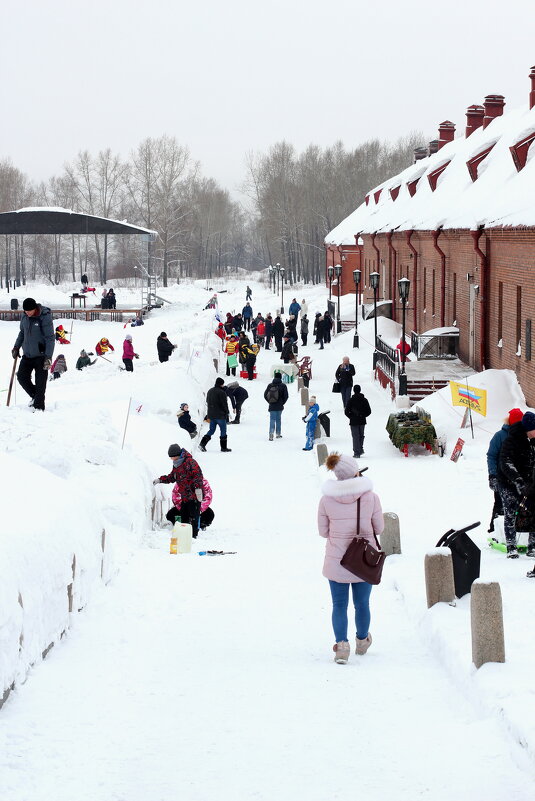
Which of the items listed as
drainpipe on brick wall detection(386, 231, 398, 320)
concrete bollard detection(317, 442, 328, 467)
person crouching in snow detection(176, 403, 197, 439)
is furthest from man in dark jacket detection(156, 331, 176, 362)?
drainpipe on brick wall detection(386, 231, 398, 320)

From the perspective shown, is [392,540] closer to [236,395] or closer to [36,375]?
[36,375]

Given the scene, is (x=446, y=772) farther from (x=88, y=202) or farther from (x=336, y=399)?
(x=88, y=202)

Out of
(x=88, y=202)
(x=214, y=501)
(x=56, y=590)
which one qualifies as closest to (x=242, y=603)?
(x=56, y=590)

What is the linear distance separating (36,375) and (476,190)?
16718 mm

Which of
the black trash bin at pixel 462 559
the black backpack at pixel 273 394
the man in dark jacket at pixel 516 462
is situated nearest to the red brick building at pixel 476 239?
the black backpack at pixel 273 394

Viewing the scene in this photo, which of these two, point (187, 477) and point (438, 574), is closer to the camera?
point (438, 574)

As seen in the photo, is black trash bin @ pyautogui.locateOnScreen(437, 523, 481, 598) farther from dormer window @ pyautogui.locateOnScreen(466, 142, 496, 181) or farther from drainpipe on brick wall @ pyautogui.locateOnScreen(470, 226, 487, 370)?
dormer window @ pyautogui.locateOnScreen(466, 142, 496, 181)

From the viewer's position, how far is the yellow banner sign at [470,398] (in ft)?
60.5

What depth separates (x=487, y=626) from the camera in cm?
672

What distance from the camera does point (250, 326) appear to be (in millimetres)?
47906

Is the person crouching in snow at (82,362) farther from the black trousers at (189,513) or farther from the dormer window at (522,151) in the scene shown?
the black trousers at (189,513)

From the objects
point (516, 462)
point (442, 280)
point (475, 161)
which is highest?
point (475, 161)

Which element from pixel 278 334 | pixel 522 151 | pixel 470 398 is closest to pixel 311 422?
pixel 470 398

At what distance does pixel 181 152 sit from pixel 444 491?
268 feet
